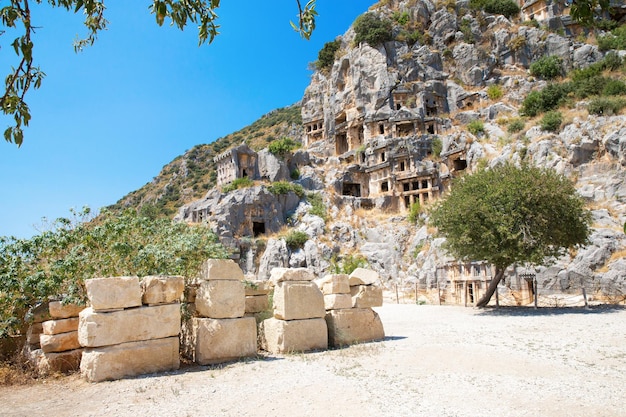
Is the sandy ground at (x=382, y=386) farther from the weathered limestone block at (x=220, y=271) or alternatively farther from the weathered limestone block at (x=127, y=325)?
the weathered limestone block at (x=220, y=271)

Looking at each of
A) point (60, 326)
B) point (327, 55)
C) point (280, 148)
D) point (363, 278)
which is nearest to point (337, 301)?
point (363, 278)

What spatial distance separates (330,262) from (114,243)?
984 inches

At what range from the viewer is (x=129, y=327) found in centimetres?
709

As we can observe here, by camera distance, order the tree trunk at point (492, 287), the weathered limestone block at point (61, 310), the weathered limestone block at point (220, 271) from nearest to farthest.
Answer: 1. the weathered limestone block at point (61, 310)
2. the weathered limestone block at point (220, 271)
3. the tree trunk at point (492, 287)

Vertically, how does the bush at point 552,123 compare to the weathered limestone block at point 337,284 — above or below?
above

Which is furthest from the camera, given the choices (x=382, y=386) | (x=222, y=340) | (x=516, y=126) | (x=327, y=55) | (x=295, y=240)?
(x=327, y=55)

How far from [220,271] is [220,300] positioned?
58cm

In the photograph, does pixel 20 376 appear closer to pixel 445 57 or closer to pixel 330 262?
pixel 330 262

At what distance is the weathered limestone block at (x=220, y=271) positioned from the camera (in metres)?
8.10

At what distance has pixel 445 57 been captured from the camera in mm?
49156

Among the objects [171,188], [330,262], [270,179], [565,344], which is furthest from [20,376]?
[171,188]

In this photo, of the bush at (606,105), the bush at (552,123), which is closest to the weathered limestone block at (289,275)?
the bush at (552,123)

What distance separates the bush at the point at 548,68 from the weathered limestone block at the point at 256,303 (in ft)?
149

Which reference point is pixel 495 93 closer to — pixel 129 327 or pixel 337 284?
pixel 337 284
